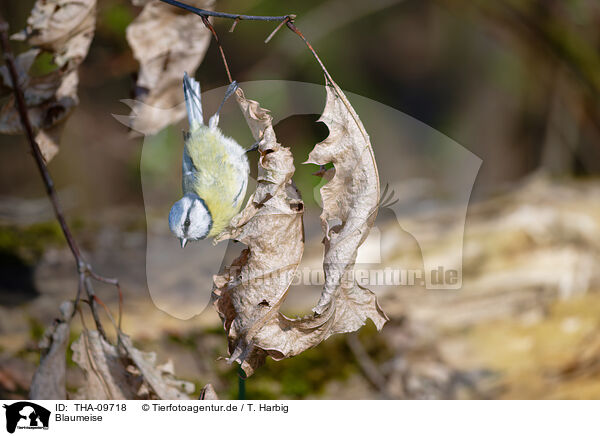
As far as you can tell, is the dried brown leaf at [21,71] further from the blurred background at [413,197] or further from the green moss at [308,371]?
the green moss at [308,371]

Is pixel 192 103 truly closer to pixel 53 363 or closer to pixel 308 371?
pixel 53 363

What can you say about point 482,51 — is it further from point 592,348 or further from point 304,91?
point 592,348

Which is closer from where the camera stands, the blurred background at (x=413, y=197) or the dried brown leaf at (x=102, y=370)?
the dried brown leaf at (x=102, y=370)

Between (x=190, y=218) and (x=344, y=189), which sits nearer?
(x=344, y=189)

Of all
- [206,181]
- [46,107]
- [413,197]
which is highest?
[413,197]

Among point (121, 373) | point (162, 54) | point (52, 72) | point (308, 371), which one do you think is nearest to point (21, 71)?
point (52, 72)
